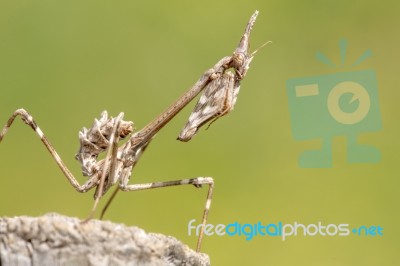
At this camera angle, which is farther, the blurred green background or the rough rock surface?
the blurred green background

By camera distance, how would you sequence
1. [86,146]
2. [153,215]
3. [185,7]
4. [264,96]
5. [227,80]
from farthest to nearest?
[185,7] < [264,96] < [153,215] < [86,146] < [227,80]

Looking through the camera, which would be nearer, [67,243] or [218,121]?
[67,243]

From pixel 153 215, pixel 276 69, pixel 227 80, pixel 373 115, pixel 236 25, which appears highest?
pixel 236 25

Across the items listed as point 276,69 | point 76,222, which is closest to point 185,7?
point 276,69

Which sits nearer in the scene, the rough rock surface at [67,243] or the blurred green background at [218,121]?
the rough rock surface at [67,243]

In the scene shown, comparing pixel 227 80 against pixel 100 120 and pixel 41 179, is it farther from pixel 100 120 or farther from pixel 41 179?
pixel 41 179

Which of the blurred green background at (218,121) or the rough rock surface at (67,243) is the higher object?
the blurred green background at (218,121)

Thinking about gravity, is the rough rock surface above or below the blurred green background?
below

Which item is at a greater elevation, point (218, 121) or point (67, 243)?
point (218, 121)
